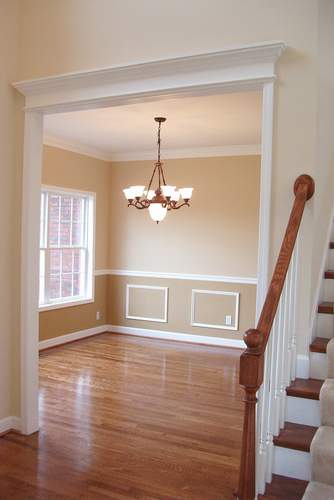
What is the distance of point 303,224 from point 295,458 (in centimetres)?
116

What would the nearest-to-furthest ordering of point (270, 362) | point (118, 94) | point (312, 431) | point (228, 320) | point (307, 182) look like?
1. point (270, 362)
2. point (312, 431)
3. point (307, 182)
4. point (118, 94)
5. point (228, 320)

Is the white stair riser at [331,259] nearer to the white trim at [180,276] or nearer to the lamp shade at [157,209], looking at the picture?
the lamp shade at [157,209]

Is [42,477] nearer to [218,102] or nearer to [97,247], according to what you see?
[218,102]

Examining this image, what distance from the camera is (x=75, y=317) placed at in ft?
21.2

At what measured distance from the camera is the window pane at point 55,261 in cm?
612

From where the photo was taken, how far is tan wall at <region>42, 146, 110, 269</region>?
5.90 metres

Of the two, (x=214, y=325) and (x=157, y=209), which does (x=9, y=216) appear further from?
(x=214, y=325)

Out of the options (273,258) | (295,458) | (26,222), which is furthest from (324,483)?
(26,222)

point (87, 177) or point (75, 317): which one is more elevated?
point (87, 177)

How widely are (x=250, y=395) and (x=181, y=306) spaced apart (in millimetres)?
5017

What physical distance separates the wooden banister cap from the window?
408 cm

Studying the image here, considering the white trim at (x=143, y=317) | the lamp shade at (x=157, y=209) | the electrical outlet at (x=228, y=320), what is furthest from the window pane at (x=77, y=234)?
the electrical outlet at (x=228, y=320)

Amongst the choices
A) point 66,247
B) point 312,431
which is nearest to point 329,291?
point 312,431

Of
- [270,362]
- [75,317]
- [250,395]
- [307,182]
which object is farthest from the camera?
[75,317]
